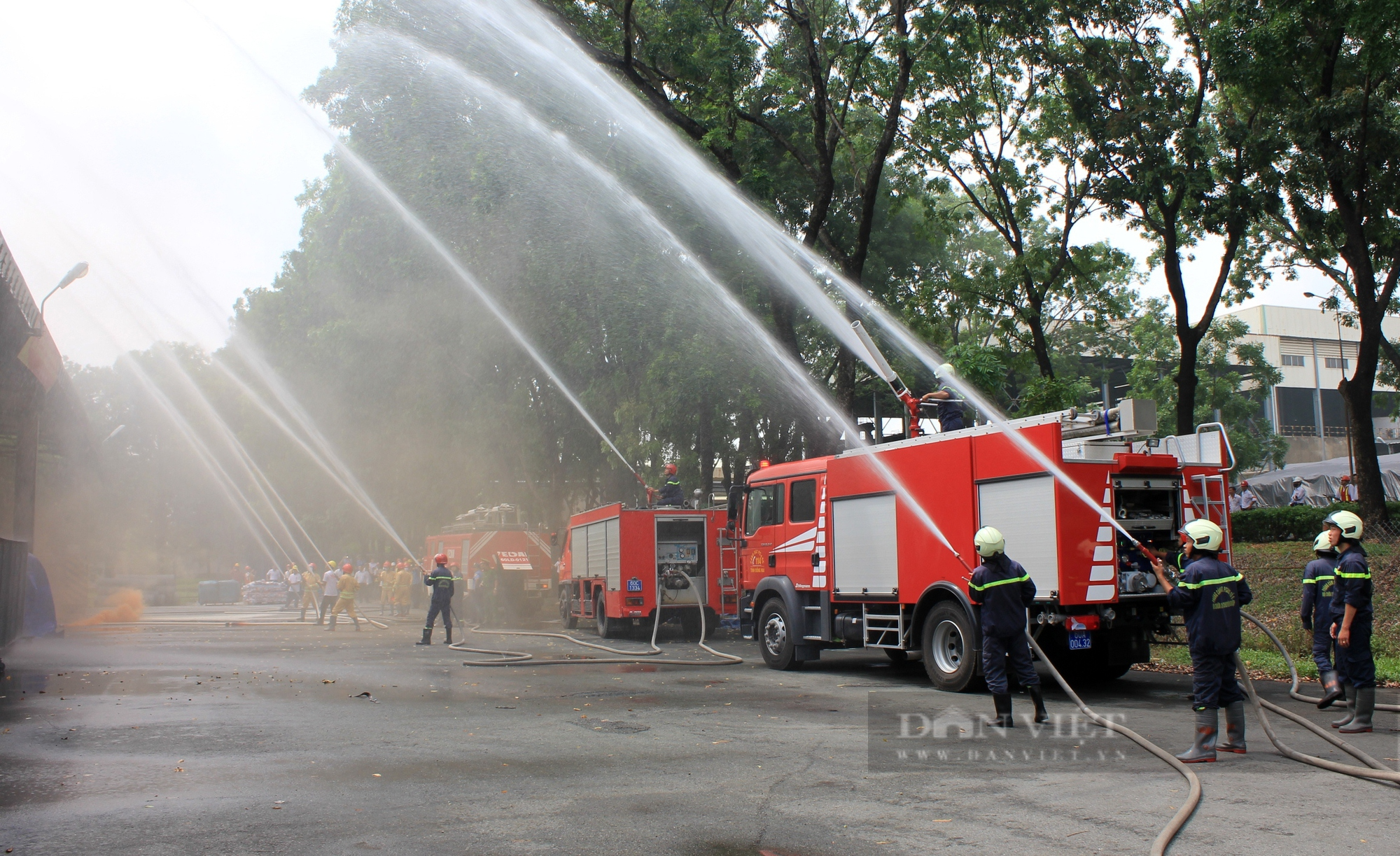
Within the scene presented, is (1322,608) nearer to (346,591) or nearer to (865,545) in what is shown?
(865,545)

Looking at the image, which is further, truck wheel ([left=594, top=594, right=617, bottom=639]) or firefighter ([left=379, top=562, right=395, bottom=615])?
firefighter ([left=379, top=562, right=395, bottom=615])

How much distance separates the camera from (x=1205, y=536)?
287 inches

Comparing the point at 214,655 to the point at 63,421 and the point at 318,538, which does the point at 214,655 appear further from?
the point at 318,538

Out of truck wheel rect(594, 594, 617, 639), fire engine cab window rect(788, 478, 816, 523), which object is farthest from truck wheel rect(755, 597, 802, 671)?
truck wheel rect(594, 594, 617, 639)

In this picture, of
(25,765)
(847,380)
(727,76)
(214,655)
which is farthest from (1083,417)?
(214,655)

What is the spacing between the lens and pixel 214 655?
17.2 m

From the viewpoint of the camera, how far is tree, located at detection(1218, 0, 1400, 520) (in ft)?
55.6

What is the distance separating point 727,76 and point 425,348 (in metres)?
13.2

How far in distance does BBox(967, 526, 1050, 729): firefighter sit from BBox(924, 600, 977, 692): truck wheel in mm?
2116

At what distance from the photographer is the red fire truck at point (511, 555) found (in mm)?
29797

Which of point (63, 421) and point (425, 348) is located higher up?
point (425, 348)

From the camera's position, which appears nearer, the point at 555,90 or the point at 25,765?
the point at 25,765

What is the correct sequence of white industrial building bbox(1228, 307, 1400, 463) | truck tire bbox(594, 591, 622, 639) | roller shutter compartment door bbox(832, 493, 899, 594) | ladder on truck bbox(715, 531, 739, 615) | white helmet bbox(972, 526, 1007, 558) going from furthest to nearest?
1. white industrial building bbox(1228, 307, 1400, 463)
2. truck tire bbox(594, 591, 622, 639)
3. ladder on truck bbox(715, 531, 739, 615)
4. roller shutter compartment door bbox(832, 493, 899, 594)
5. white helmet bbox(972, 526, 1007, 558)

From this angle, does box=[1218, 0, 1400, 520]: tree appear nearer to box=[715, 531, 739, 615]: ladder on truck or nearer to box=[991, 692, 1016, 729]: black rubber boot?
box=[715, 531, 739, 615]: ladder on truck
